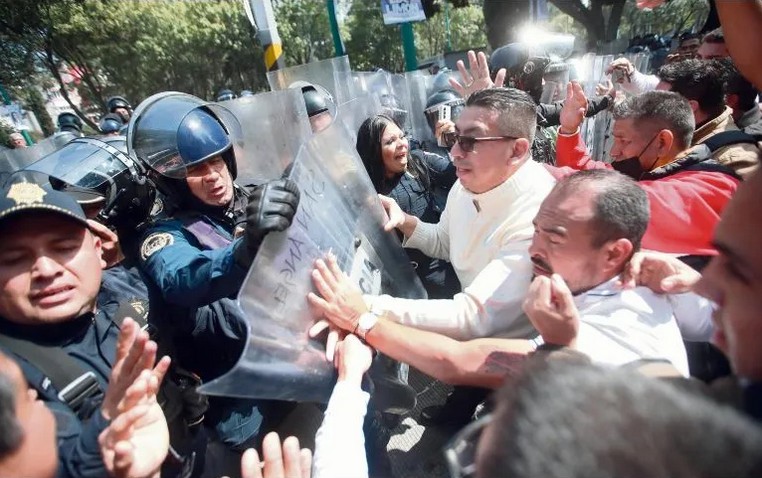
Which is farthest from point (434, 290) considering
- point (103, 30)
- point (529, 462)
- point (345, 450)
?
point (103, 30)

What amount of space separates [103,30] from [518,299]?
74.0 ft

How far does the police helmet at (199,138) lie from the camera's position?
69.4 inches

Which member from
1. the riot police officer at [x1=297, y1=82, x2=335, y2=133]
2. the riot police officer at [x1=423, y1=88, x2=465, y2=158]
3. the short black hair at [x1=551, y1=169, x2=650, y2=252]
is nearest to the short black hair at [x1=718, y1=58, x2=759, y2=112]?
the riot police officer at [x1=423, y1=88, x2=465, y2=158]

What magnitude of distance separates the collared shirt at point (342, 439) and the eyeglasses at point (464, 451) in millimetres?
396

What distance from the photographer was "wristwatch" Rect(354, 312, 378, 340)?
1.26 metres

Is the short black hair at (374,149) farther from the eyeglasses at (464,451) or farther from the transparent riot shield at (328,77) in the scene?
the transparent riot shield at (328,77)

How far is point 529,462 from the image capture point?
486mm

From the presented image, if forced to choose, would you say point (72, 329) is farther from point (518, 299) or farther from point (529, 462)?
point (518, 299)

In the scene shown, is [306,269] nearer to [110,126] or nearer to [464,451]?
[464,451]

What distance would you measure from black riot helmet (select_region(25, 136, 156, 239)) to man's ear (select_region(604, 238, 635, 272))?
2261 mm

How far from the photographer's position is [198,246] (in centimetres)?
164

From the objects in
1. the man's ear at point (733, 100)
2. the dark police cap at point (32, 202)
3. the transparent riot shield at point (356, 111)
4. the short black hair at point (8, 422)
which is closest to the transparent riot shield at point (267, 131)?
the transparent riot shield at point (356, 111)

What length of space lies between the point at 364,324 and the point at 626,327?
758mm

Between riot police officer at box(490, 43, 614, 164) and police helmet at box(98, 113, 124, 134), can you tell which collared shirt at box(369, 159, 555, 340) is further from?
police helmet at box(98, 113, 124, 134)
